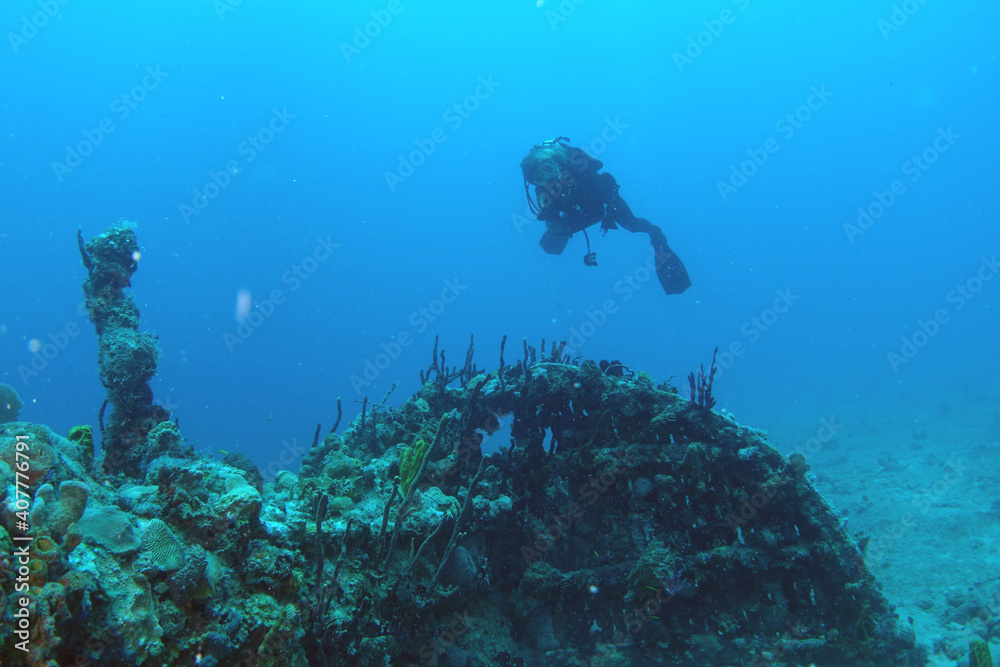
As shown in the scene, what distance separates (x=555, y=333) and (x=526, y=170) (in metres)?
158

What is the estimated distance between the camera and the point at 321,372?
140 meters

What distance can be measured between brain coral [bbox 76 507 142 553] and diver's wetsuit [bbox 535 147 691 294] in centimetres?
839

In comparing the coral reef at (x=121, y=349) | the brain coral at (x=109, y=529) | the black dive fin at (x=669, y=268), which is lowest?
the brain coral at (x=109, y=529)

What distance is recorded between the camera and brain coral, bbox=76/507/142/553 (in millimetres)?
2617

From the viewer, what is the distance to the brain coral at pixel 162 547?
110 inches

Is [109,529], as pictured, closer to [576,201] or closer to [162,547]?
[162,547]

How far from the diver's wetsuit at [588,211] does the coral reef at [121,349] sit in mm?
6949

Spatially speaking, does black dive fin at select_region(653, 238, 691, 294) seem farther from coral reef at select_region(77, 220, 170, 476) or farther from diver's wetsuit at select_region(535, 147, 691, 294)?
coral reef at select_region(77, 220, 170, 476)

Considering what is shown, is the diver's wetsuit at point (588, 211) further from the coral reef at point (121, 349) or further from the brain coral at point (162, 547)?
the brain coral at point (162, 547)

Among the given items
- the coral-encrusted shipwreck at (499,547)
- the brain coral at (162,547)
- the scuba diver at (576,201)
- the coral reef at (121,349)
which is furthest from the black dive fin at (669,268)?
the brain coral at (162,547)

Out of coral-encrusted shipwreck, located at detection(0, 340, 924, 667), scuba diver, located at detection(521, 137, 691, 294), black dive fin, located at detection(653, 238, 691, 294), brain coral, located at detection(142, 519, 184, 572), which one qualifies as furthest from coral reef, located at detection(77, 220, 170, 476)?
black dive fin, located at detection(653, 238, 691, 294)

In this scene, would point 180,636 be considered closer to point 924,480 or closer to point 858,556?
point 858,556

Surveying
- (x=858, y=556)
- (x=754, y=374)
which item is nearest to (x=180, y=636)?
(x=858, y=556)

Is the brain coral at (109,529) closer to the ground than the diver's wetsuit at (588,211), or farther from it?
closer to the ground
